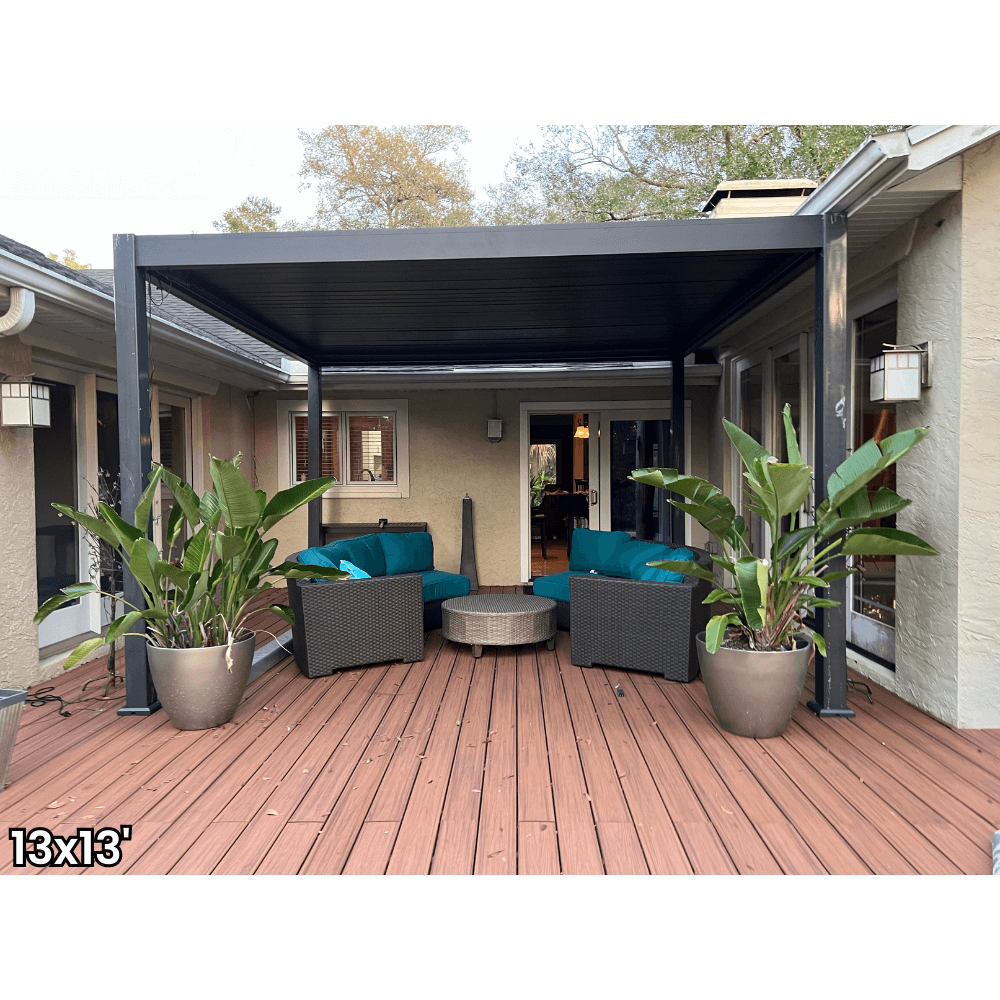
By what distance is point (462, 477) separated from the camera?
331 inches

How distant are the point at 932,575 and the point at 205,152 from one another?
75.9ft

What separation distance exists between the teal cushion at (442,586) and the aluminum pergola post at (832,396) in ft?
9.64

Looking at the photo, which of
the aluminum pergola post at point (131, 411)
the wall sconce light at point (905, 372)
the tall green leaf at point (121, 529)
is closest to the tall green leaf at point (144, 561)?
the tall green leaf at point (121, 529)

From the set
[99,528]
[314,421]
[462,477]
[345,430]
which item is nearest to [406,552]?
[314,421]

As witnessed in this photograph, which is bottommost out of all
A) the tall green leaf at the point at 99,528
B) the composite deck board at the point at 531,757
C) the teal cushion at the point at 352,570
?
the composite deck board at the point at 531,757

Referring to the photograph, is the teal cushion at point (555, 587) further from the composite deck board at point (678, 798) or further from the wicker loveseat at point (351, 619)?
the composite deck board at point (678, 798)

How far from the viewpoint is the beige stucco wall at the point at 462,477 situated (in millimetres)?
8391

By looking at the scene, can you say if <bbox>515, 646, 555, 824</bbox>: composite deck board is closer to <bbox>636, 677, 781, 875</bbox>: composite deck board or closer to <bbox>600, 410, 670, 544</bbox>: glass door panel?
<bbox>636, 677, 781, 875</bbox>: composite deck board

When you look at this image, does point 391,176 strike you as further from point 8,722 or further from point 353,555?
point 8,722

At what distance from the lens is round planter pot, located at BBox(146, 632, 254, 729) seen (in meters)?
3.52

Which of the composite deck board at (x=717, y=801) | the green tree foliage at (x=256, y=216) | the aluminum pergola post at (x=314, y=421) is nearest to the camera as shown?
the composite deck board at (x=717, y=801)
